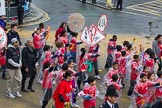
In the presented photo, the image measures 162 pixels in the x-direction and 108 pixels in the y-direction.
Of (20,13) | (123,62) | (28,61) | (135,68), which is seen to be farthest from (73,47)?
(20,13)

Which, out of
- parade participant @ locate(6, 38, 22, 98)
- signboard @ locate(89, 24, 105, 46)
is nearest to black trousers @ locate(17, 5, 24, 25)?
signboard @ locate(89, 24, 105, 46)

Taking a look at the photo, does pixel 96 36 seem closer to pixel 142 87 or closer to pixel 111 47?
pixel 111 47

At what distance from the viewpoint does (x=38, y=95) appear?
11.6m

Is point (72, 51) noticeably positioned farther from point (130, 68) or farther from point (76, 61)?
point (130, 68)

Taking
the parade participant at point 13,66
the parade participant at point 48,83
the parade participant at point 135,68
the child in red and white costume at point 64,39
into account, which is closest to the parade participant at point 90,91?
the parade participant at point 48,83

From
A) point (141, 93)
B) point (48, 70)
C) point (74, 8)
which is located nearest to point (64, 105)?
point (48, 70)

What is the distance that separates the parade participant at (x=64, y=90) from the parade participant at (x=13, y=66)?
7.19 ft

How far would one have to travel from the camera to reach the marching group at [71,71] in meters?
9.41

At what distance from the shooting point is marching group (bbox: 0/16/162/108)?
941 centimetres

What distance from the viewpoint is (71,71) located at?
941cm

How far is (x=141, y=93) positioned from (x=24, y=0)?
1220 cm

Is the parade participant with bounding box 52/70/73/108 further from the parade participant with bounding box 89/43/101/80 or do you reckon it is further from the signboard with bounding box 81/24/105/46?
the parade participant with bounding box 89/43/101/80

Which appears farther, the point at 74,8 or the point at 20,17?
the point at 74,8

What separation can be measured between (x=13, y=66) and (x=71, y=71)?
223cm
